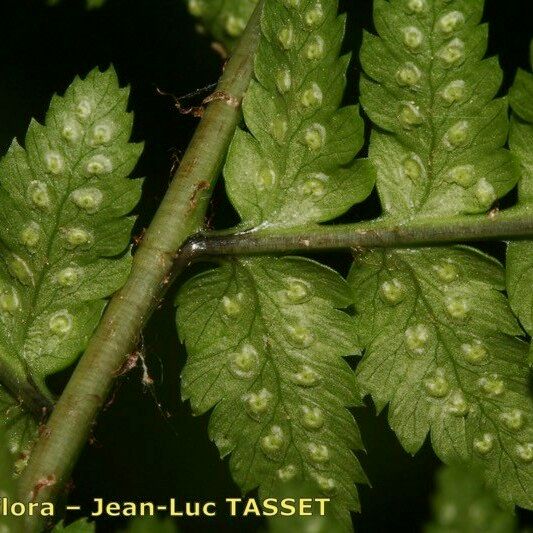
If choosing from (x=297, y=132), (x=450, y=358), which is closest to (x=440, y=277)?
(x=450, y=358)

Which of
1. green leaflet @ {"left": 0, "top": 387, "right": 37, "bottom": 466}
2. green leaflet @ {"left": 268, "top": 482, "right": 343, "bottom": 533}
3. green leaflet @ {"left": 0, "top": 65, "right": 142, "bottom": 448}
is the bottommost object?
green leaflet @ {"left": 0, "top": 387, "right": 37, "bottom": 466}

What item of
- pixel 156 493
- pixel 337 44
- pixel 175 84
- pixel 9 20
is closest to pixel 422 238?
→ pixel 337 44

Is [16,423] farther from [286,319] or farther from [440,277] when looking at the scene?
[440,277]

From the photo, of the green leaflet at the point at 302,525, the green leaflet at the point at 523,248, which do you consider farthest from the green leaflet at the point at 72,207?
the green leaflet at the point at 523,248

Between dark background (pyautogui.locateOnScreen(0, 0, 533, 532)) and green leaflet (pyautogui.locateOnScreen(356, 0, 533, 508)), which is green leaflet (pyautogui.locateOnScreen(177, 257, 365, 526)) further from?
dark background (pyautogui.locateOnScreen(0, 0, 533, 532))

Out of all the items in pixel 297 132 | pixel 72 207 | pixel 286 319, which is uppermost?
pixel 72 207

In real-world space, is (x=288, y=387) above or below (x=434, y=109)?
below

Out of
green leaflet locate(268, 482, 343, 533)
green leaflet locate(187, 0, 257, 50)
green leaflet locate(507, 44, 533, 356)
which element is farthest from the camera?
green leaflet locate(187, 0, 257, 50)

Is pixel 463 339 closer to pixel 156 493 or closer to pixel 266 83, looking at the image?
pixel 266 83

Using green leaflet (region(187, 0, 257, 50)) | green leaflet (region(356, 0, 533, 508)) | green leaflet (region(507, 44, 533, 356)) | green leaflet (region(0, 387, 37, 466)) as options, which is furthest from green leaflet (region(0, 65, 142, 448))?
green leaflet (region(507, 44, 533, 356))
